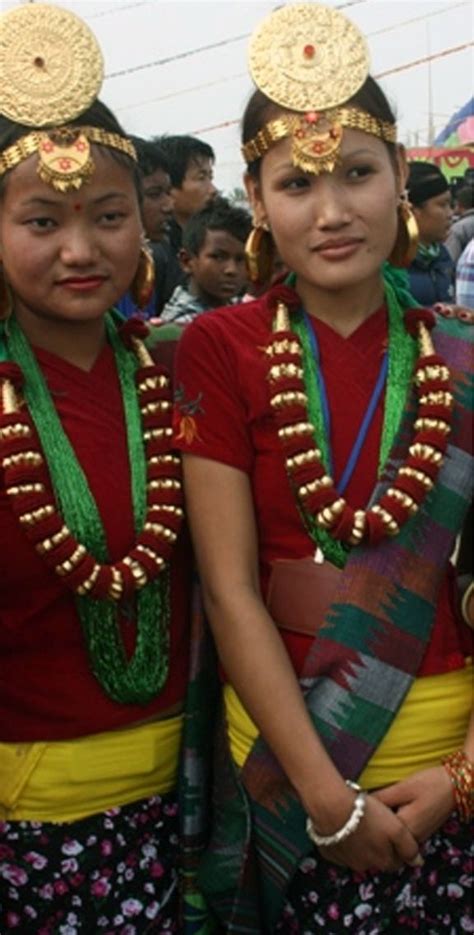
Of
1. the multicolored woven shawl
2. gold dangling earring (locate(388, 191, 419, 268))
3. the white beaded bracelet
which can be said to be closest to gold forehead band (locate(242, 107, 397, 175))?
gold dangling earring (locate(388, 191, 419, 268))

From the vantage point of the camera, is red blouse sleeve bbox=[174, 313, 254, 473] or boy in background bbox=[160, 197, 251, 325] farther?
boy in background bbox=[160, 197, 251, 325]

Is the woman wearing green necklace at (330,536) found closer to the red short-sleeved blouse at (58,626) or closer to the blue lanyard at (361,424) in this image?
the blue lanyard at (361,424)

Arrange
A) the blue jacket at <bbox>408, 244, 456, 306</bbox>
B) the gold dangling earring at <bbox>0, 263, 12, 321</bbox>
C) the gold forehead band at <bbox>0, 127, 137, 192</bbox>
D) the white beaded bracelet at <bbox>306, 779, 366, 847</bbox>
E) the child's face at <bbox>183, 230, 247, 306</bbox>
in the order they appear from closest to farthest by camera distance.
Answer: the white beaded bracelet at <bbox>306, 779, 366, 847</bbox>
the gold forehead band at <bbox>0, 127, 137, 192</bbox>
the gold dangling earring at <bbox>0, 263, 12, 321</bbox>
the child's face at <bbox>183, 230, 247, 306</bbox>
the blue jacket at <bbox>408, 244, 456, 306</bbox>

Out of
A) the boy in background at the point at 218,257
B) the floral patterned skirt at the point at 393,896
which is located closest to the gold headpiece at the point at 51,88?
the floral patterned skirt at the point at 393,896

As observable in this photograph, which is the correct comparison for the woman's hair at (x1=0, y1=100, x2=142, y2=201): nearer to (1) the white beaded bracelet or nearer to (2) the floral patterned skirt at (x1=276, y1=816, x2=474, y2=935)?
(1) the white beaded bracelet

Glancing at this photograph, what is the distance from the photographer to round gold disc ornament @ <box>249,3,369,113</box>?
1.98 metres

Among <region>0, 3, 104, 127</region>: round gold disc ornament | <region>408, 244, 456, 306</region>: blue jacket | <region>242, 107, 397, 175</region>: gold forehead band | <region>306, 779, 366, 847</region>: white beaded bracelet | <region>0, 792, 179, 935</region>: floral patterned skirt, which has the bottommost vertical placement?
<region>0, 792, 179, 935</region>: floral patterned skirt

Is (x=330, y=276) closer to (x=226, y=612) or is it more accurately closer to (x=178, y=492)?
→ (x=178, y=492)

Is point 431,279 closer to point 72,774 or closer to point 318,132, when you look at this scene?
point 318,132

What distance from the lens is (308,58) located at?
2.00 metres

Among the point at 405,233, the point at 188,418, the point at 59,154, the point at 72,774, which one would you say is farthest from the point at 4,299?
the point at 72,774

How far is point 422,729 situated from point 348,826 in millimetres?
229

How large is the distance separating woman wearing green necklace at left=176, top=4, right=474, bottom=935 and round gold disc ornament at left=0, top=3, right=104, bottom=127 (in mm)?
310

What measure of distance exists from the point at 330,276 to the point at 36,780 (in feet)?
3.32
